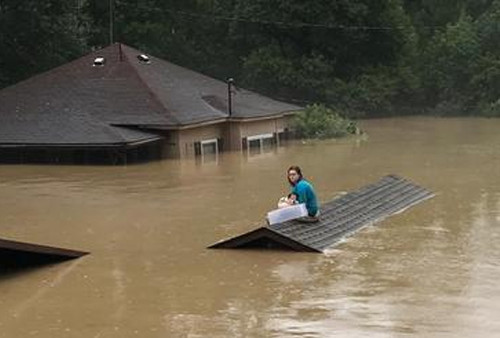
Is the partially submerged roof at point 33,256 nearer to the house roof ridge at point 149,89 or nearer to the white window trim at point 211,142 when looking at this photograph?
the house roof ridge at point 149,89

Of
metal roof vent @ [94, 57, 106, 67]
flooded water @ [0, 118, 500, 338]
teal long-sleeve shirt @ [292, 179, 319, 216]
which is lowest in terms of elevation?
flooded water @ [0, 118, 500, 338]

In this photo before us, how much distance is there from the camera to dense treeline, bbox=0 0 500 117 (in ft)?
196

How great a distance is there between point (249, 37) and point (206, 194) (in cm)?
3863

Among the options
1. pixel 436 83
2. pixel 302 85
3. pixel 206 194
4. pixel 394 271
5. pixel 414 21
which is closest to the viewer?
pixel 394 271

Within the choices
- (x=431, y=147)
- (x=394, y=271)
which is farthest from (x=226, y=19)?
(x=394, y=271)

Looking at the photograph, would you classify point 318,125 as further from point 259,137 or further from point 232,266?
point 232,266

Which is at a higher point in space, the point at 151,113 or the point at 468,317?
the point at 151,113

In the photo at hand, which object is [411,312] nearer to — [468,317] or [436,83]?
[468,317]

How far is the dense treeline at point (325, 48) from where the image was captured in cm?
5969

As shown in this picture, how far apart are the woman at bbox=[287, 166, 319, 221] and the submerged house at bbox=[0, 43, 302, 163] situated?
54.1 ft

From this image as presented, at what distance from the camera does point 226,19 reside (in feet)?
204

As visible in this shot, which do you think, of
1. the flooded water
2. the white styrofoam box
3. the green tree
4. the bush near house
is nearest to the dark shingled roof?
the bush near house

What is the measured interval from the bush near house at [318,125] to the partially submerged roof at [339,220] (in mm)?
20389

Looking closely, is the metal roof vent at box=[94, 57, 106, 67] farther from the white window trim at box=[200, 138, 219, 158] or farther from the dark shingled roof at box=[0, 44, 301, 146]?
the white window trim at box=[200, 138, 219, 158]
